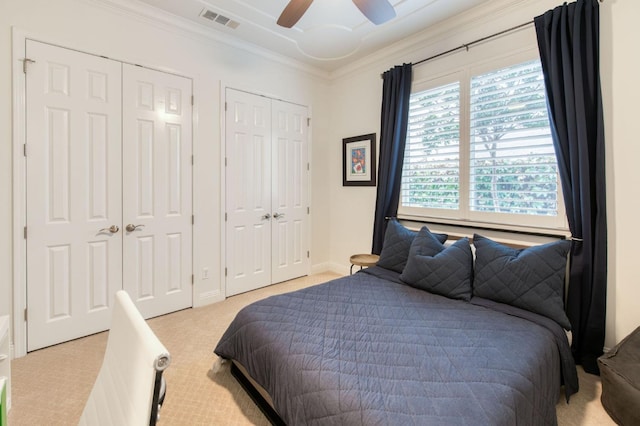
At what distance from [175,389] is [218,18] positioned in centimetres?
323

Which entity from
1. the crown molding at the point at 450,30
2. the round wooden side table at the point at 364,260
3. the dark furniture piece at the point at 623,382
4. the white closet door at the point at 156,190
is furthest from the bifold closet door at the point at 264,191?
the dark furniture piece at the point at 623,382

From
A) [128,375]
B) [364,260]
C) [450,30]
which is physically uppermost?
[450,30]

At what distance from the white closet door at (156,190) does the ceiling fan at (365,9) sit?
4.93ft

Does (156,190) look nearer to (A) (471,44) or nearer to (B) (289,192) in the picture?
(B) (289,192)

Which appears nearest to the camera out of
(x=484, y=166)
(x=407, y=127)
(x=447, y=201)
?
(x=484, y=166)

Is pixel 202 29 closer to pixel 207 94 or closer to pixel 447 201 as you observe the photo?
pixel 207 94

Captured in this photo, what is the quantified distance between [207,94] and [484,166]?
2880 mm

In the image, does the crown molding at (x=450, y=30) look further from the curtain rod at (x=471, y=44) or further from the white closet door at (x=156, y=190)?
the white closet door at (x=156, y=190)

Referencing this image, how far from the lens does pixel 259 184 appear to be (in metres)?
3.83

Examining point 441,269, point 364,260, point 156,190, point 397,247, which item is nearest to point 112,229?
point 156,190

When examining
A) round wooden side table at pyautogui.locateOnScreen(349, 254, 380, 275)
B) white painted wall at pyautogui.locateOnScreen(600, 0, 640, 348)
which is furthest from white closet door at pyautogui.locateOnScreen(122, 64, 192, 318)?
white painted wall at pyautogui.locateOnScreen(600, 0, 640, 348)

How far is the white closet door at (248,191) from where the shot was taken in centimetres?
357

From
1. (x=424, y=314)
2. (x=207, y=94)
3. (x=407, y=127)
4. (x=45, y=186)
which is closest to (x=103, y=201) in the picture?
(x=45, y=186)

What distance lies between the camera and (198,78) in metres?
3.26
